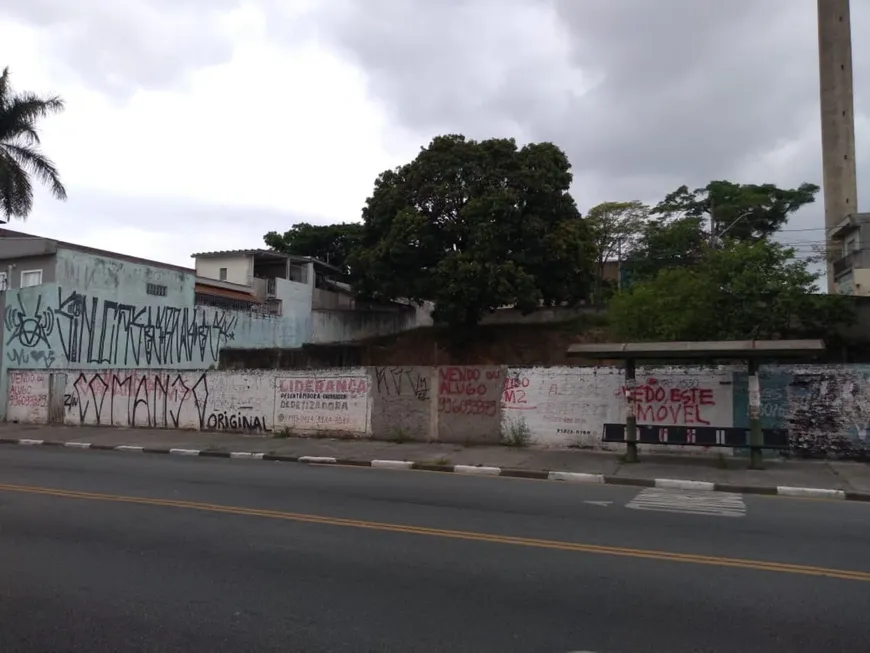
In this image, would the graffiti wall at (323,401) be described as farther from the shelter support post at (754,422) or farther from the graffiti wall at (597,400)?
the shelter support post at (754,422)

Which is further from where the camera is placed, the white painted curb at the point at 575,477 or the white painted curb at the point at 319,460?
the white painted curb at the point at 319,460

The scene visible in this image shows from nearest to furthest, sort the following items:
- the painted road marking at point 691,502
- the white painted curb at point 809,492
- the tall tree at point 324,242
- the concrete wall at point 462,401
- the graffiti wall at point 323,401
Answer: the painted road marking at point 691,502, the white painted curb at point 809,492, the concrete wall at point 462,401, the graffiti wall at point 323,401, the tall tree at point 324,242

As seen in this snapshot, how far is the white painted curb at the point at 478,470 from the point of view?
1347 cm

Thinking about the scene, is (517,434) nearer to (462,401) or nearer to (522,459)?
(462,401)

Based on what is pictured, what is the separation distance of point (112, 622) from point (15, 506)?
17.1 ft

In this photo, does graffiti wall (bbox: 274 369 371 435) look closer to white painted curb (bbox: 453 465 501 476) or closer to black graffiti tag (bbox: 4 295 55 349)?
white painted curb (bbox: 453 465 501 476)

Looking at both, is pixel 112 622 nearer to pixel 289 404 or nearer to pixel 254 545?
pixel 254 545

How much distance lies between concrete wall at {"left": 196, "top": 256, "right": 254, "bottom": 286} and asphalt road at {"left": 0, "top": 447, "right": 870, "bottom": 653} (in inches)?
1155

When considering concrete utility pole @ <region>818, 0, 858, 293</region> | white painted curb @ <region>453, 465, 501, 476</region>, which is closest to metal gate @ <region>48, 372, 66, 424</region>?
white painted curb @ <region>453, 465, 501, 476</region>

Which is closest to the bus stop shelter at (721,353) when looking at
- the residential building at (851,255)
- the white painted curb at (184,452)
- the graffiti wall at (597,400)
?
the graffiti wall at (597,400)

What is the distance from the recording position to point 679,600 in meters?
5.31

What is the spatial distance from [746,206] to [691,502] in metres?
Answer: 40.2

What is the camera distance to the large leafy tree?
115 ft

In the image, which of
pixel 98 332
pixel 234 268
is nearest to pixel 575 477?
pixel 98 332
